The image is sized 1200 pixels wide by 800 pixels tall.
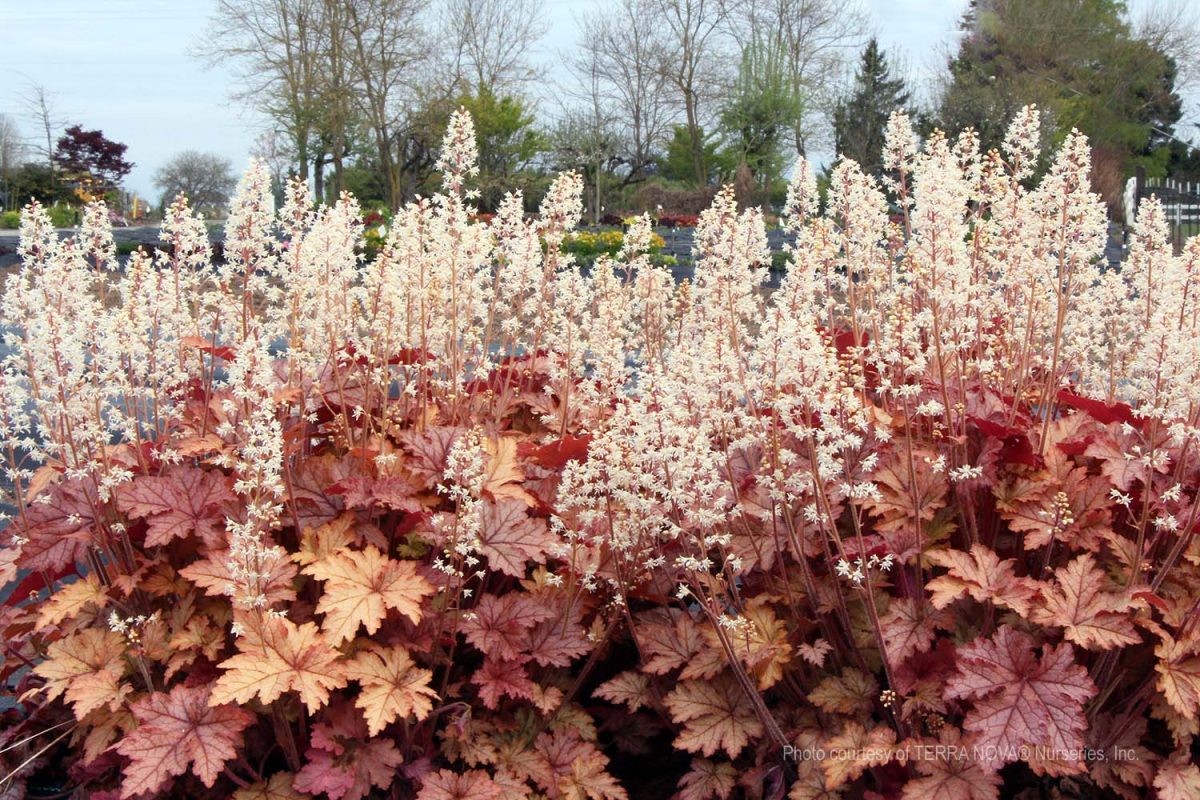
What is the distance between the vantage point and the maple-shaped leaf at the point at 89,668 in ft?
9.00

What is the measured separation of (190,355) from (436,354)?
1046mm

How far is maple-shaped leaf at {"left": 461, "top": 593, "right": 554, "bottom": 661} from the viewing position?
2.77 m

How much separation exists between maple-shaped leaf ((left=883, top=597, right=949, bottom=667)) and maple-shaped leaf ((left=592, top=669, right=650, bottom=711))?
0.81m

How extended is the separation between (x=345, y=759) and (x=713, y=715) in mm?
1131

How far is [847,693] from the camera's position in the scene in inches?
109

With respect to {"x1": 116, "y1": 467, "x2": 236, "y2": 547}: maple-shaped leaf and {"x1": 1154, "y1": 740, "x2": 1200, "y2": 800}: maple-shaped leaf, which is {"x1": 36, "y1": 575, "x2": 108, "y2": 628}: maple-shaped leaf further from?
{"x1": 1154, "y1": 740, "x2": 1200, "y2": 800}: maple-shaped leaf

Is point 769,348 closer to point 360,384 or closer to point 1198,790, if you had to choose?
point 1198,790

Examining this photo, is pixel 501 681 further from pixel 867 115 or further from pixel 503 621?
pixel 867 115

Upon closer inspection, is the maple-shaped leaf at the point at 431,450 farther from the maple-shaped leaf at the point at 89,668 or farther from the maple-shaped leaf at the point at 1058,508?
the maple-shaped leaf at the point at 1058,508

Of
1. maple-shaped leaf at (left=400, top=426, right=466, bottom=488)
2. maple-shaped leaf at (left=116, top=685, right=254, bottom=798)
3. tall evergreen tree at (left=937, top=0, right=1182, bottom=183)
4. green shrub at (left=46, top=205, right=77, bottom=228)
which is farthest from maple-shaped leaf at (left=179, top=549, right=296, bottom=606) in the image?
tall evergreen tree at (left=937, top=0, right=1182, bottom=183)

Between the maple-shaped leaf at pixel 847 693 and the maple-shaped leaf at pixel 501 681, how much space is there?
2.89 feet

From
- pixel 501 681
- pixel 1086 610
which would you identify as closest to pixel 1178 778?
pixel 1086 610

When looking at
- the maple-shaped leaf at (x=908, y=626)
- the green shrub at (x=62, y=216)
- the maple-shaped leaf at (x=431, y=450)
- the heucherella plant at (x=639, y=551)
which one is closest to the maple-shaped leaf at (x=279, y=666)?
the heucherella plant at (x=639, y=551)

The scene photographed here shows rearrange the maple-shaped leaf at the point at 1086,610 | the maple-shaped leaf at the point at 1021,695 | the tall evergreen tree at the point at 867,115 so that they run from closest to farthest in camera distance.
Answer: the maple-shaped leaf at the point at 1021,695
the maple-shaped leaf at the point at 1086,610
the tall evergreen tree at the point at 867,115
